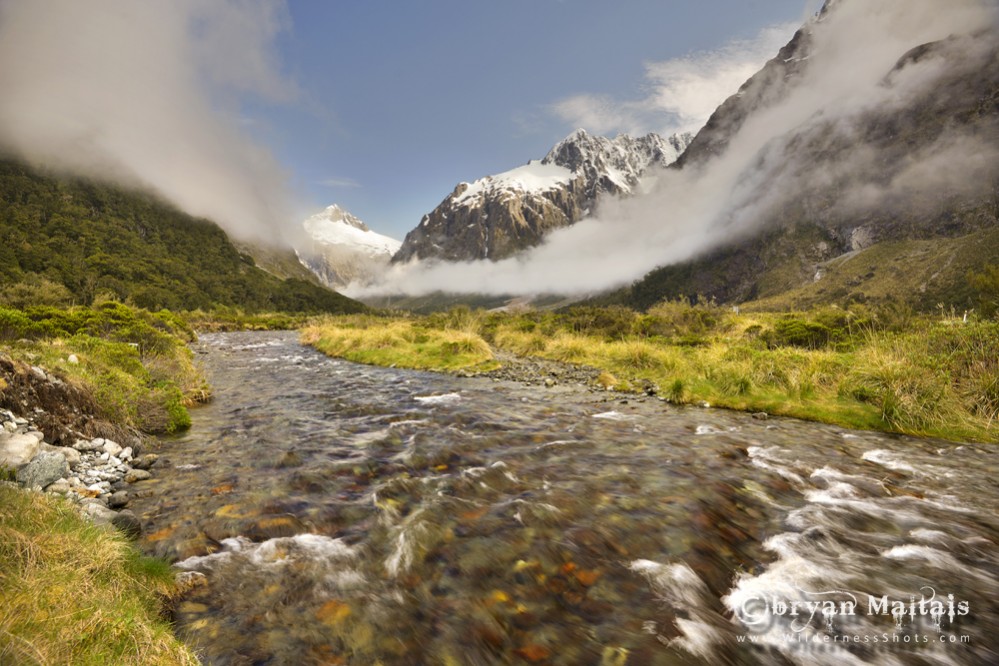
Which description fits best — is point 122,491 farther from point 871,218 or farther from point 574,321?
point 871,218

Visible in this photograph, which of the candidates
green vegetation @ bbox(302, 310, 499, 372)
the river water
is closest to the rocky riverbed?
the river water

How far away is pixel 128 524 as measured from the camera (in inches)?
201

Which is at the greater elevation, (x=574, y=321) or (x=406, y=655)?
(x=574, y=321)

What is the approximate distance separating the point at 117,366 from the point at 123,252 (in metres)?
178

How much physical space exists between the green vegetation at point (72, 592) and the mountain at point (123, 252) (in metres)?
104

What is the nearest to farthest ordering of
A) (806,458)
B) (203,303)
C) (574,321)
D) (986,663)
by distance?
(986,663)
(806,458)
(574,321)
(203,303)

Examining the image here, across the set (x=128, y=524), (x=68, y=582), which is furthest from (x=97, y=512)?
(x=68, y=582)

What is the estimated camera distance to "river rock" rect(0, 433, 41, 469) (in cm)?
517

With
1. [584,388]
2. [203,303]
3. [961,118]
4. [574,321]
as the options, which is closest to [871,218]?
[961,118]

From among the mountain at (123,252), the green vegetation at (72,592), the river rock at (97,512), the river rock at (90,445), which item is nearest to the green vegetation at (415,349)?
the river rock at (90,445)

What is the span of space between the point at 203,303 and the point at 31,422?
138 meters

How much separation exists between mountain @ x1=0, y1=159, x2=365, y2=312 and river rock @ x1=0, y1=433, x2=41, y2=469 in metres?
101

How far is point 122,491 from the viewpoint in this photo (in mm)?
6000

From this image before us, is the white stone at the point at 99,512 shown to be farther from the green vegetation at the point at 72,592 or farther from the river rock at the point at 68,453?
the river rock at the point at 68,453
